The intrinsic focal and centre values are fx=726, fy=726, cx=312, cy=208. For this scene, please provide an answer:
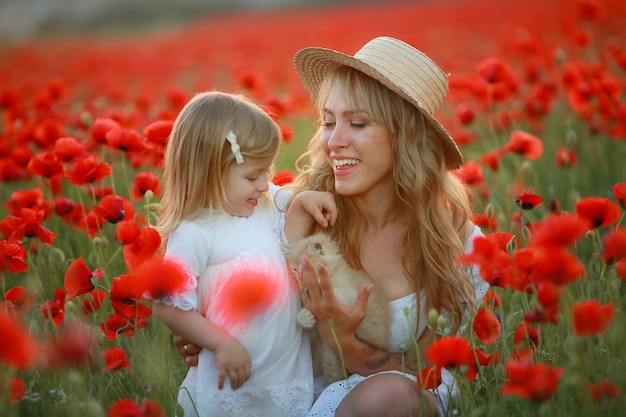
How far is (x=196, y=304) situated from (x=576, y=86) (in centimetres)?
275

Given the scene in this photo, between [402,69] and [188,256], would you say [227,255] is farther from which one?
[402,69]

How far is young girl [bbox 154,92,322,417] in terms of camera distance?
2131mm

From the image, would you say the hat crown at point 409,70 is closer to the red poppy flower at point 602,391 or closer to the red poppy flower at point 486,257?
the red poppy flower at point 486,257

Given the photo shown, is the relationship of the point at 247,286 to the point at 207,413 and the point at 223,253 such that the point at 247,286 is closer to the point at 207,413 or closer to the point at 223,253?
the point at 223,253

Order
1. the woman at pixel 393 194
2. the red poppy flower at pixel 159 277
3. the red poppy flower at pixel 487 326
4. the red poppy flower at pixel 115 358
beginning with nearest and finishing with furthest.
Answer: the red poppy flower at pixel 159 277 → the red poppy flower at pixel 115 358 → the red poppy flower at pixel 487 326 → the woman at pixel 393 194

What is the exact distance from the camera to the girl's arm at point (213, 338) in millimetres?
2049

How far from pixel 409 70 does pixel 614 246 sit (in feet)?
3.21

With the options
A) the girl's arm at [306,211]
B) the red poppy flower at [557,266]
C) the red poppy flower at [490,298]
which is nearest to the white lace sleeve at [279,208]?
the girl's arm at [306,211]

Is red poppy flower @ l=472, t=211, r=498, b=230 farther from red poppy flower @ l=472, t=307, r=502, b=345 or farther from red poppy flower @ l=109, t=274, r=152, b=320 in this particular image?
red poppy flower @ l=109, t=274, r=152, b=320

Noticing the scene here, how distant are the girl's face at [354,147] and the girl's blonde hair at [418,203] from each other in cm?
3

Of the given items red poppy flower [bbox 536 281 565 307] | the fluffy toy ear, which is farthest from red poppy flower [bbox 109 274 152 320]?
red poppy flower [bbox 536 281 565 307]

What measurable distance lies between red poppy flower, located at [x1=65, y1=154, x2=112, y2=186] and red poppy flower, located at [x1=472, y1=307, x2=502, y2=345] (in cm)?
137

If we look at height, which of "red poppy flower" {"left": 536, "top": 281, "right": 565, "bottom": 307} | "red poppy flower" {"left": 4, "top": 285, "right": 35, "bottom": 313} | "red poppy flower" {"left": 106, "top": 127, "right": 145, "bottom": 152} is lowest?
"red poppy flower" {"left": 4, "top": 285, "right": 35, "bottom": 313}

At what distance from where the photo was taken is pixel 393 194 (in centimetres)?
265
